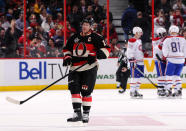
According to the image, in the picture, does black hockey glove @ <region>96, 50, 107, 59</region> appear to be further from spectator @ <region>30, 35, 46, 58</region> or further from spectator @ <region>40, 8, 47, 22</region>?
spectator @ <region>40, 8, 47, 22</region>

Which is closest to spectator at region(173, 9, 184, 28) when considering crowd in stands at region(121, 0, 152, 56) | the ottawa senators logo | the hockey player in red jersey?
crowd in stands at region(121, 0, 152, 56)

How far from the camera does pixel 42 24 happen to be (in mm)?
13047

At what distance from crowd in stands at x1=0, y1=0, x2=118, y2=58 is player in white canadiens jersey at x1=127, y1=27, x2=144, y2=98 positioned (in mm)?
2824

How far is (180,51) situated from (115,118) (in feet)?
11.7

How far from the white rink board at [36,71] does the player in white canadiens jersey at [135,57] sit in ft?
8.59

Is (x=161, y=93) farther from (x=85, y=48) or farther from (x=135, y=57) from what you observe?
(x=85, y=48)

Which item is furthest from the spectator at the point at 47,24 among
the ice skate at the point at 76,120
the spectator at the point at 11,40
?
Result: the ice skate at the point at 76,120

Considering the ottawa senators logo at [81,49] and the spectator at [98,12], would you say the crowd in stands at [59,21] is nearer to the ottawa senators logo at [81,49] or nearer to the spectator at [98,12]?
the spectator at [98,12]

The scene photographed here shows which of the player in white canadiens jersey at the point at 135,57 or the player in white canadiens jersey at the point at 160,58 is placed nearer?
→ the player in white canadiens jersey at the point at 135,57

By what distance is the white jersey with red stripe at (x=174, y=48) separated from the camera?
10062 millimetres

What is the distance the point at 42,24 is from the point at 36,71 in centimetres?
127

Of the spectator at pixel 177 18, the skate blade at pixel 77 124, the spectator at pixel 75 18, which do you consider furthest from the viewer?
the spectator at pixel 177 18

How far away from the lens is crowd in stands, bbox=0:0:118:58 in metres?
12.4

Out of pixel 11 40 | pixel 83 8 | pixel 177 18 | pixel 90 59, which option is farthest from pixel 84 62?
pixel 177 18
